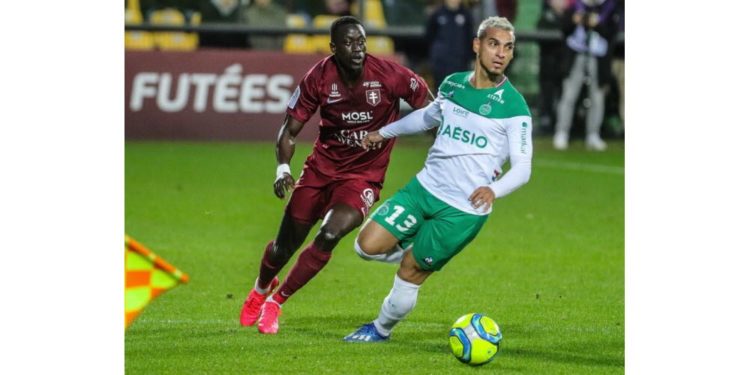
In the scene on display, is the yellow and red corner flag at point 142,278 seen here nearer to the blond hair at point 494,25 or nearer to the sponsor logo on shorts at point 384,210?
the sponsor logo on shorts at point 384,210

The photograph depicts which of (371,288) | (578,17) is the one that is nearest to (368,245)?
(371,288)

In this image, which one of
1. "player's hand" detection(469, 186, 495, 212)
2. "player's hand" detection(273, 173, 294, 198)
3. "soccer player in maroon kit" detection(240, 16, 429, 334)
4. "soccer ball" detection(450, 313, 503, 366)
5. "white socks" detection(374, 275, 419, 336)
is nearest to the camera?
"player's hand" detection(469, 186, 495, 212)

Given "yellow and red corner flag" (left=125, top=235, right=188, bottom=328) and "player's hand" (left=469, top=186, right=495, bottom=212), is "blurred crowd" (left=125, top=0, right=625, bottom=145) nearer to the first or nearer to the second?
"player's hand" (left=469, top=186, right=495, bottom=212)

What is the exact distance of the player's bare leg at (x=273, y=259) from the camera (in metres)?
8.80

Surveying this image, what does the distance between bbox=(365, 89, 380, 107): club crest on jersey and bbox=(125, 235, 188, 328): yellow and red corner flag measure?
2653 mm

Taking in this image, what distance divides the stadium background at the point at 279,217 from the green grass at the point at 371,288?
20 mm

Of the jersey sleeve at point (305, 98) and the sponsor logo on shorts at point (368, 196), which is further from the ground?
the jersey sleeve at point (305, 98)

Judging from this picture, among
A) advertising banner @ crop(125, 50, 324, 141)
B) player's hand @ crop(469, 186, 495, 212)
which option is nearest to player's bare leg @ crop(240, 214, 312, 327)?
player's hand @ crop(469, 186, 495, 212)

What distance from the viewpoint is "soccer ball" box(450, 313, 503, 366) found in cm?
766

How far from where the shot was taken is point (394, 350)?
8.05 meters

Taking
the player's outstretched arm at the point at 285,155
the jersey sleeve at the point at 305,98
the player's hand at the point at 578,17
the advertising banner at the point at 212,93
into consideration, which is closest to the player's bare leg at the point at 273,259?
the player's outstretched arm at the point at 285,155

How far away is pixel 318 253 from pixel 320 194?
1.72ft

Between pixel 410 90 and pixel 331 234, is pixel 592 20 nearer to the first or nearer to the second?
pixel 410 90
